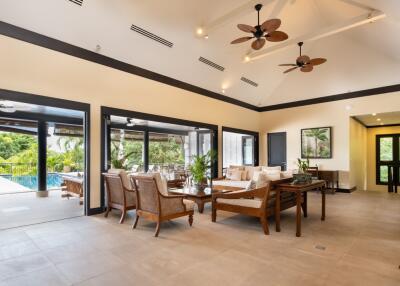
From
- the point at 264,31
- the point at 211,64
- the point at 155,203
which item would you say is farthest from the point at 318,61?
the point at 155,203

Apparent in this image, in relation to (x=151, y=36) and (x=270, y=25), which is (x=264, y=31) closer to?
(x=270, y=25)

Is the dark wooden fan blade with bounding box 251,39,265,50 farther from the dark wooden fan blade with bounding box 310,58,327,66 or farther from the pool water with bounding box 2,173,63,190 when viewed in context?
the pool water with bounding box 2,173,63,190

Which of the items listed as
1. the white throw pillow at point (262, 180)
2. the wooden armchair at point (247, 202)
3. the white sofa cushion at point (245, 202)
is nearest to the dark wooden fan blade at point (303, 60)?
the white throw pillow at point (262, 180)

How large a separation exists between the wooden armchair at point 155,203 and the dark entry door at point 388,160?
939cm

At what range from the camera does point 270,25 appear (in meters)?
4.15

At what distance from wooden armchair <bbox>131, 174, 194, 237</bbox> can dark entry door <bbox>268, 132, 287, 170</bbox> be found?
21.3 feet

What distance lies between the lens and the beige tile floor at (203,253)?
2.51 meters

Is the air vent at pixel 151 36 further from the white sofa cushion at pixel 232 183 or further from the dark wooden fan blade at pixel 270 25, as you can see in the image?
the white sofa cushion at pixel 232 183

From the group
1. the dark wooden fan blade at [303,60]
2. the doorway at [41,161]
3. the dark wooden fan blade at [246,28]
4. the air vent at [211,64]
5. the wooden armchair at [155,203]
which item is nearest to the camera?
the wooden armchair at [155,203]

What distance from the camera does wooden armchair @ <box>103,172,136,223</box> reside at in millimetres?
4590

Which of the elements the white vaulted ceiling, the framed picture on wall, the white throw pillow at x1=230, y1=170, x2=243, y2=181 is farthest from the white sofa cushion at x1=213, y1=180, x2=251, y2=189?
the framed picture on wall

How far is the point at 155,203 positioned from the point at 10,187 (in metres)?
7.55

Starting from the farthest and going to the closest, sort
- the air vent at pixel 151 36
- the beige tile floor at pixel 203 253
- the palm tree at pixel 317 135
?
the palm tree at pixel 317 135 < the air vent at pixel 151 36 < the beige tile floor at pixel 203 253

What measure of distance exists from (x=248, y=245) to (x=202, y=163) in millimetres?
2344
